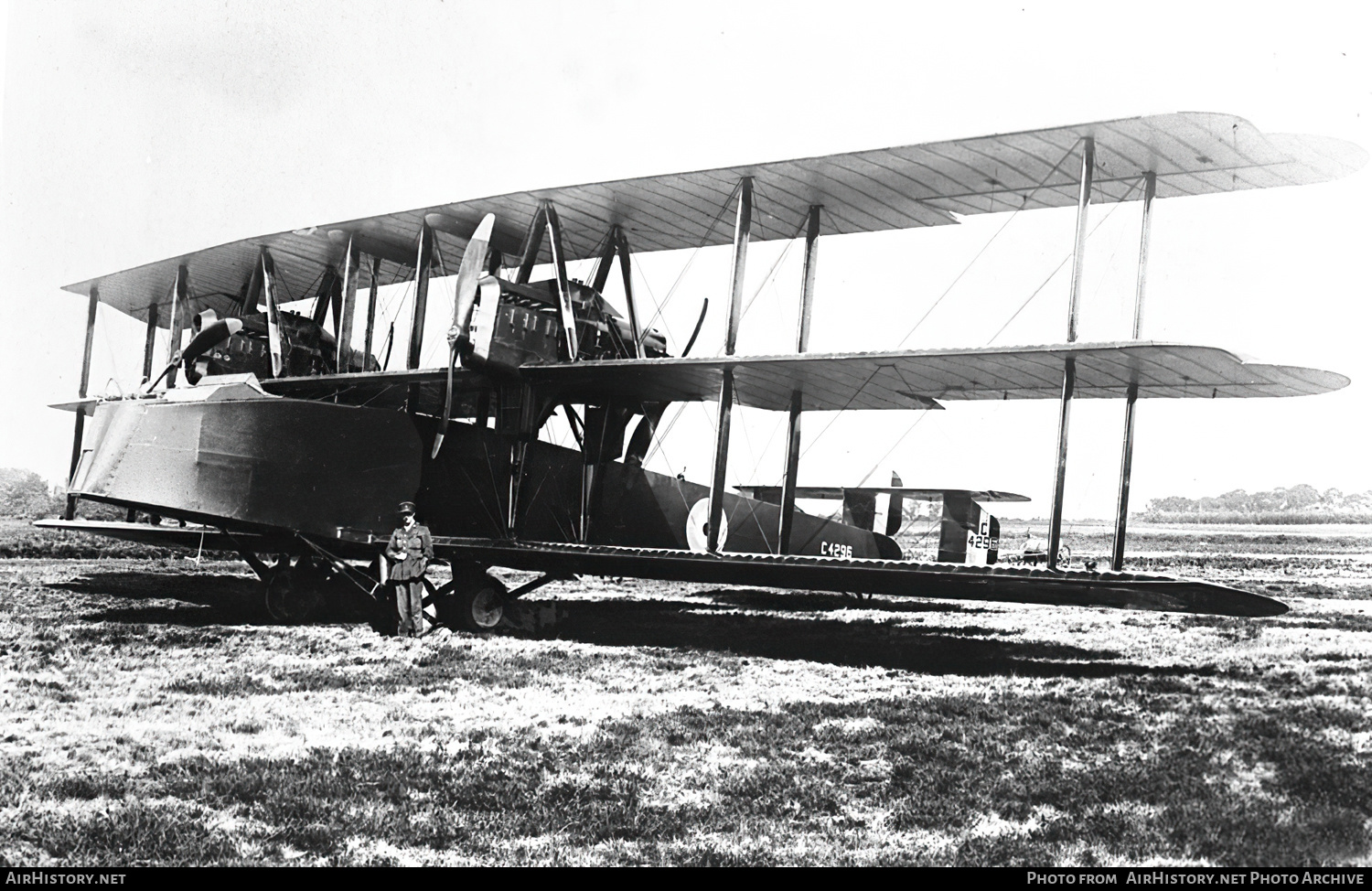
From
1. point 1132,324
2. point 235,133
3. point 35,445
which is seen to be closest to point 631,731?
point 1132,324

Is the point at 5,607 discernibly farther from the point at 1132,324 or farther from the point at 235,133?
the point at 1132,324

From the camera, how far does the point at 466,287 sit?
1005 centimetres

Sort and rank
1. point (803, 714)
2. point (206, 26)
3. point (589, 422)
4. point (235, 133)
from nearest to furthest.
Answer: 1. point (803, 714)
2. point (206, 26)
3. point (235, 133)
4. point (589, 422)

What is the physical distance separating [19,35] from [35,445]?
35.1 ft

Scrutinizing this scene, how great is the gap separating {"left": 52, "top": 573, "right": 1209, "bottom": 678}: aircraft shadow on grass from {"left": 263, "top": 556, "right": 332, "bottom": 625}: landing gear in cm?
24

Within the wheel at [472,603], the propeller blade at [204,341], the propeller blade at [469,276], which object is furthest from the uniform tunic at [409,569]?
the propeller blade at [204,341]

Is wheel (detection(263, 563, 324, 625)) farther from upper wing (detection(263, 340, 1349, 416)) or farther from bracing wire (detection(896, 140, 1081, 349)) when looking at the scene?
bracing wire (detection(896, 140, 1081, 349))

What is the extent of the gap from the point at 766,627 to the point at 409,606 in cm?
419

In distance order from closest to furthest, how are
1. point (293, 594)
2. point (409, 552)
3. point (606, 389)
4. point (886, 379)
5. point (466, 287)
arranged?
point (409, 552), point (466, 287), point (886, 379), point (606, 389), point (293, 594)

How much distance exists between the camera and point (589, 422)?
11562mm

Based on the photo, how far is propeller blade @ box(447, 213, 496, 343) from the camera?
9953mm

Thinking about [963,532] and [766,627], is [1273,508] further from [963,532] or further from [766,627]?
[766,627]

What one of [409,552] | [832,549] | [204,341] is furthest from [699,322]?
[204,341]

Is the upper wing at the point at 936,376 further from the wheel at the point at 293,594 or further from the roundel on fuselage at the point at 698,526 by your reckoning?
the wheel at the point at 293,594
